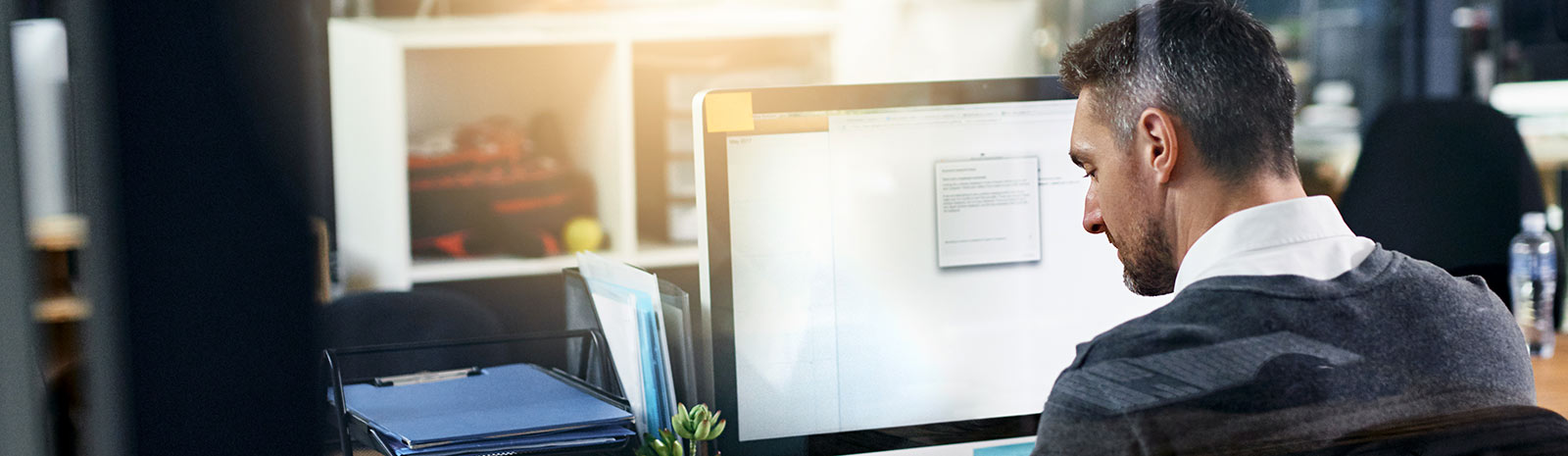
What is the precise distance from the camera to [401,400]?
108cm

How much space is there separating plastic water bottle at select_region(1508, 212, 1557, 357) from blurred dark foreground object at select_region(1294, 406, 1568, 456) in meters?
0.71

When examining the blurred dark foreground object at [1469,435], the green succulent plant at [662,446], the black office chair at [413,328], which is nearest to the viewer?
the blurred dark foreground object at [1469,435]

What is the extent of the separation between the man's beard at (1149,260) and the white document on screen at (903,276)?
0.02 m

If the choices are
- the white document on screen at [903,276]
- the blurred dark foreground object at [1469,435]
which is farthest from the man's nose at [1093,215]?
the blurred dark foreground object at [1469,435]

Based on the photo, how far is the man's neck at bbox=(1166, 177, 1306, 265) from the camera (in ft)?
3.19

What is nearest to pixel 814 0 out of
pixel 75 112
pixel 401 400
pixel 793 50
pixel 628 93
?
pixel 793 50

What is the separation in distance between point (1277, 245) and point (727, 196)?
46 cm

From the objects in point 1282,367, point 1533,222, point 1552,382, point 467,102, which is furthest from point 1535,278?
point 467,102

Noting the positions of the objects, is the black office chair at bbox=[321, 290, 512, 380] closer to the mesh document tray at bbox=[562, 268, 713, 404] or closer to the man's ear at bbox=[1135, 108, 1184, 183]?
the mesh document tray at bbox=[562, 268, 713, 404]

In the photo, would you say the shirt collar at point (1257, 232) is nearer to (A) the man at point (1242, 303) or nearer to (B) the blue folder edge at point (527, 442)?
(A) the man at point (1242, 303)

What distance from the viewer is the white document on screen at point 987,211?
3.76 feet

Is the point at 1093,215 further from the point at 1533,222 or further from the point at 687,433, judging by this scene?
the point at 1533,222

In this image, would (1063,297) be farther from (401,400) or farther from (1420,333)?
(401,400)

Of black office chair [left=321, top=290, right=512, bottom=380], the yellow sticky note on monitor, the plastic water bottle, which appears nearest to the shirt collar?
the yellow sticky note on monitor
